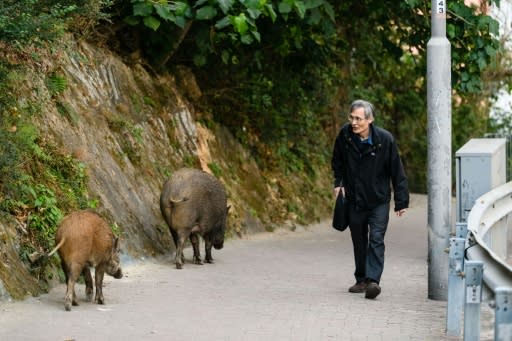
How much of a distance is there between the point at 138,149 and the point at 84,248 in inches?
208

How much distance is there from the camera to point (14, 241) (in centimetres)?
1135

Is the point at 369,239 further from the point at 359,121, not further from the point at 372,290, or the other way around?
the point at 359,121

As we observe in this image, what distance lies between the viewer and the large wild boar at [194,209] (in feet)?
46.4

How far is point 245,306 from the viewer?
11188mm

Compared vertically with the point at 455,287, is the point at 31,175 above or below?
above

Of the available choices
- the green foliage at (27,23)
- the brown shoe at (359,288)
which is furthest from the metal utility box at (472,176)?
the green foliage at (27,23)

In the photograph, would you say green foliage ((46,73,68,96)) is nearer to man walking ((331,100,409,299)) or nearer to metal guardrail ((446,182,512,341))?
man walking ((331,100,409,299))

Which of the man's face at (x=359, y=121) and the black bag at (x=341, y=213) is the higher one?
the man's face at (x=359, y=121)

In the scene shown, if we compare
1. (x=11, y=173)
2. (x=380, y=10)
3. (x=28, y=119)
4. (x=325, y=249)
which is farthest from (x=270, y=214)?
(x=11, y=173)

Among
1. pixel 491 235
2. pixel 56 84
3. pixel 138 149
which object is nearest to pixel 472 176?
pixel 491 235

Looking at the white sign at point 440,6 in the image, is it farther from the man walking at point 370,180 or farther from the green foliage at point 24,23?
the green foliage at point 24,23

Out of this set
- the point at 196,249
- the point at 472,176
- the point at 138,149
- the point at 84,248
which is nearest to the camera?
the point at 84,248

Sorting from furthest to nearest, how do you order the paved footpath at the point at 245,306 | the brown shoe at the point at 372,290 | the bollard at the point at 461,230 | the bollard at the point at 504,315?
the brown shoe at the point at 372,290 → the bollard at the point at 461,230 → the paved footpath at the point at 245,306 → the bollard at the point at 504,315

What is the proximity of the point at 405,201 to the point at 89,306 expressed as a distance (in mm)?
3305
